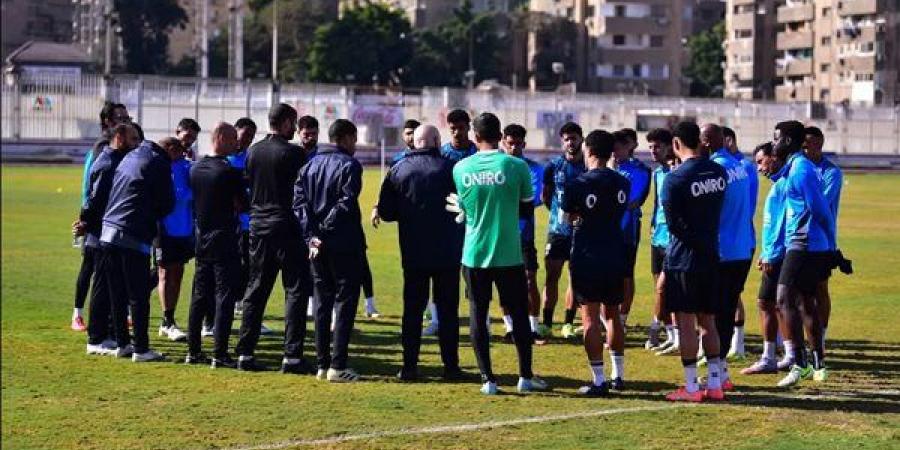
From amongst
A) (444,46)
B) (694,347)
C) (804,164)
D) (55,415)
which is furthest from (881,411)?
(444,46)

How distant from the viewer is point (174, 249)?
1473cm

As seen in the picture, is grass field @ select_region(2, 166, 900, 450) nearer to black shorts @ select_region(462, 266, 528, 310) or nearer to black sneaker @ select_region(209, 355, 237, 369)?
black sneaker @ select_region(209, 355, 237, 369)

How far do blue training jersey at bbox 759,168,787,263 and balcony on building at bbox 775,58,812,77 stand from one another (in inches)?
2950

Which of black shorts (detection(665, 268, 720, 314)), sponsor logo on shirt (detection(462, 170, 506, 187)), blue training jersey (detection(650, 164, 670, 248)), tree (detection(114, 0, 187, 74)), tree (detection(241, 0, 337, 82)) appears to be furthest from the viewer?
tree (detection(241, 0, 337, 82))

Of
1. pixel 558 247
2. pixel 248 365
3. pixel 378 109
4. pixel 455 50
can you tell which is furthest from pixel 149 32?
pixel 248 365

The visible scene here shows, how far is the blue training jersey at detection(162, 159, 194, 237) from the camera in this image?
579 inches

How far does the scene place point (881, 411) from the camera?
1096cm

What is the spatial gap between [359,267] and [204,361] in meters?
1.84

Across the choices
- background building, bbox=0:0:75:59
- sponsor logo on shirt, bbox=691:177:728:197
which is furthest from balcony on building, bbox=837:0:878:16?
background building, bbox=0:0:75:59

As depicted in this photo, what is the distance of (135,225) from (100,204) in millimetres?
633

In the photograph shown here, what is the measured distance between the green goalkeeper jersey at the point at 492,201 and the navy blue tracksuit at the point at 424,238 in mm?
471

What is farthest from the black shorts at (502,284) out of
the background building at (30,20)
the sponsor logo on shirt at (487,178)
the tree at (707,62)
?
the tree at (707,62)

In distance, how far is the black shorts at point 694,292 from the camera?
439 inches

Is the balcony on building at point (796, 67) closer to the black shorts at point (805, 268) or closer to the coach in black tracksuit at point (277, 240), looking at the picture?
the black shorts at point (805, 268)
